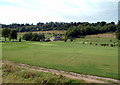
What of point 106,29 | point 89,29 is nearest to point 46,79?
point 89,29

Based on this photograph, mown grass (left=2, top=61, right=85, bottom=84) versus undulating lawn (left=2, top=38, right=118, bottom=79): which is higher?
undulating lawn (left=2, top=38, right=118, bottom=79)

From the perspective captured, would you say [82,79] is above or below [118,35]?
below

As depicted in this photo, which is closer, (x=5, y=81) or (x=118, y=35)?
(x=5, y=81)

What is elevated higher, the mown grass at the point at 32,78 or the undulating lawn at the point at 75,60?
the undulating lawn at the point at 75,60

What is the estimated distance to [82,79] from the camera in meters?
8.95

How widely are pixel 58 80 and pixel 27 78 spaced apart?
7.16 feet

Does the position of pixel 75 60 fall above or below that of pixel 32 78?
above

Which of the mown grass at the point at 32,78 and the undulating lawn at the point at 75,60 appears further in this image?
the undulating lawn at the point at 75,60

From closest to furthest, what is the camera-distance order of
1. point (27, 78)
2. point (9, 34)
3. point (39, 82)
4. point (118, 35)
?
1. point (39, 82)
2. point (27, 78)
3. point (118, 35)
4. point (9, 34)

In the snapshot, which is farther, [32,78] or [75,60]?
[75,60]

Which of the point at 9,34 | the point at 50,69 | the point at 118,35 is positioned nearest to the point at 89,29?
the point at 118,35

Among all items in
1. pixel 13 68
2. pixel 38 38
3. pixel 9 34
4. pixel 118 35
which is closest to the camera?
pixel 13 68

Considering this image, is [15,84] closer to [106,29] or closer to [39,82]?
[39,82]

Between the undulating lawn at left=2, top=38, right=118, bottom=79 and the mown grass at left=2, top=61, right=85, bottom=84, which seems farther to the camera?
the undulating lawn at left=2, top=38, right=118, bottom=79
